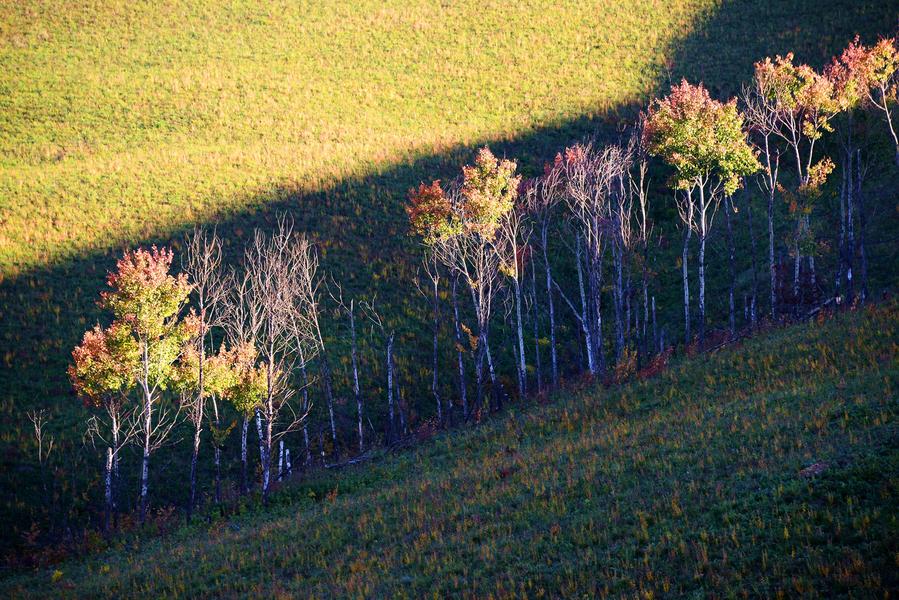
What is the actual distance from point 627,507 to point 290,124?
6599 cm

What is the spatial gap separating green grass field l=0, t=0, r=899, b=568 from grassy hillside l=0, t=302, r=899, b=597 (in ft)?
37.4

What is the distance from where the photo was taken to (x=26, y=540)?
24.7m

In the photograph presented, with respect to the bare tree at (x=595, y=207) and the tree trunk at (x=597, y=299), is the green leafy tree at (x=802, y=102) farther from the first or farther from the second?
the tree trunk at (x=597, y=299)

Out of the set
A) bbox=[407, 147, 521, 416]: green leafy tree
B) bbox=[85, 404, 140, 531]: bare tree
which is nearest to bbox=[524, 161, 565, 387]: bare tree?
bbox=[407, 147, 521, 416]: green leafy tree

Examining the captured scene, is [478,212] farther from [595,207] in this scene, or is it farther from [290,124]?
[290,124]

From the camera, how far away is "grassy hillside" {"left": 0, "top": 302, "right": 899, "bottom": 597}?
10.2m

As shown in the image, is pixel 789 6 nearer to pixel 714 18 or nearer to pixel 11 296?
pixel 714 18

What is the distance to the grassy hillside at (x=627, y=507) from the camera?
33.4 ft

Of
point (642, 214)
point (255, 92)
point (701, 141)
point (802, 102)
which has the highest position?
point (255, 92)

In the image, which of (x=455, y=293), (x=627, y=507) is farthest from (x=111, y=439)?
(x=627, y=507)

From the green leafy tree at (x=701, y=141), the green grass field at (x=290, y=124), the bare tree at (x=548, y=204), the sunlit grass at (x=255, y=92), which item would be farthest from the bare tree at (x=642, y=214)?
the sunlit grass at (x=255, y=92)

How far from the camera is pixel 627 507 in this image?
1330 centimetres

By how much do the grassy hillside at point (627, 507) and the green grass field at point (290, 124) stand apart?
1141 cm

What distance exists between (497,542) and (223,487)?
1967 cm
